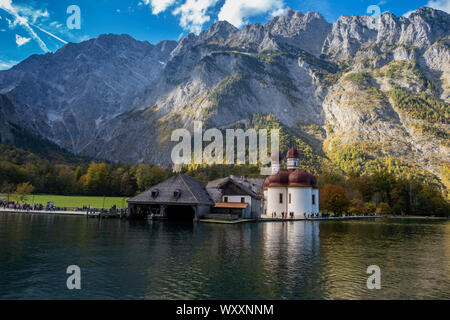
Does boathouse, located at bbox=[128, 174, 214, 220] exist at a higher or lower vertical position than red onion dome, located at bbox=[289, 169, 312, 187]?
lower

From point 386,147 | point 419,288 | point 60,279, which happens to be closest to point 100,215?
point 60,279

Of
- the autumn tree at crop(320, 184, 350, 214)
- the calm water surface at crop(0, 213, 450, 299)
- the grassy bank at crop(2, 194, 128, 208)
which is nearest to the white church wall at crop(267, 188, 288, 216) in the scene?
the autumn tree at crop(320, 184, 350, 214)

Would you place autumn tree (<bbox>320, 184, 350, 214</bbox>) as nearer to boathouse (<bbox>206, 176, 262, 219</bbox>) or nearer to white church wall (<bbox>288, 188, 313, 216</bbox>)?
white church wall (<bbox>288, 188, 313, 216</bbox>)

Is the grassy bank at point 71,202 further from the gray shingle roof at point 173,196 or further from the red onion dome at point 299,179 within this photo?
the red onion dome at point 299,179

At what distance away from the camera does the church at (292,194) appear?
76.3 m

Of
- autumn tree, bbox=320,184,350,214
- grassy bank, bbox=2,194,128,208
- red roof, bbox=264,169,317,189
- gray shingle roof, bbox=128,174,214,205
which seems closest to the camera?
gray shingle roof, bbox=128,174,214,205

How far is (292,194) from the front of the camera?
77188 mm

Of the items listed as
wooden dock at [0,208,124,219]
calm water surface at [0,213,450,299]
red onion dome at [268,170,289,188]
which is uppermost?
red onion dome at [268,170,289,188]

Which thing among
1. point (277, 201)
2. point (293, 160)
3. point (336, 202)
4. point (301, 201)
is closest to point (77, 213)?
point (277, 201)

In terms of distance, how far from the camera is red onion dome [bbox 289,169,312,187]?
76312 millimetres

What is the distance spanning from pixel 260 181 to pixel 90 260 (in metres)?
74.4

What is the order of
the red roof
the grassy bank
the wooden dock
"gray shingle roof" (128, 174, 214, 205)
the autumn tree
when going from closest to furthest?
"gray shingle roof" (128, 174, 214, 205), the wooden dock, the red roof, the grassy bank, the autumn tree

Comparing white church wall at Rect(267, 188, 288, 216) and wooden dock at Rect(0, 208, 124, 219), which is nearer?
wooden dock at Rect(0, 208, 124, 219)
